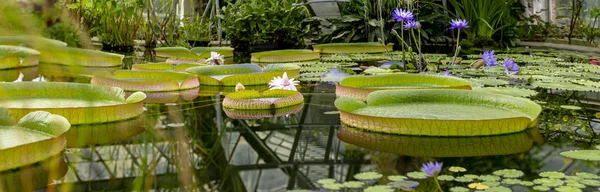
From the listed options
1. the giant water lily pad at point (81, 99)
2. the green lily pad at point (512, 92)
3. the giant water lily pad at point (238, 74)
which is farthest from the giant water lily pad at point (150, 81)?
the green lily pad at point (512, 92)

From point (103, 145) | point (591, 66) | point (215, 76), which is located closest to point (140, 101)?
point (103, 145)

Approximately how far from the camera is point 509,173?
5.42ft

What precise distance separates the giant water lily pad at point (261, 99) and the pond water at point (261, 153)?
0.17 ft

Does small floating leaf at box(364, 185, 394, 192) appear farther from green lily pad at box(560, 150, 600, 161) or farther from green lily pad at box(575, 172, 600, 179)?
green lily pad at box(560, 150, 600, 161)

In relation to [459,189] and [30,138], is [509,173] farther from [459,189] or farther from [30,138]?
[30,138]

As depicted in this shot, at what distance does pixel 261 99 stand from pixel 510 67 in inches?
68.8

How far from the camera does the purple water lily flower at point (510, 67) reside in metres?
3.72

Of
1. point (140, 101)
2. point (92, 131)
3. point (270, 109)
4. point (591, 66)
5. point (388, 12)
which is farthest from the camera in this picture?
point (388, 12)

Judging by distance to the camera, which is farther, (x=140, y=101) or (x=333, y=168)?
(x=140, y=101)

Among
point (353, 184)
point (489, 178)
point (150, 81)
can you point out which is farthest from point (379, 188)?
point (150, 81)

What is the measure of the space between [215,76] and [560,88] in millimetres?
1877

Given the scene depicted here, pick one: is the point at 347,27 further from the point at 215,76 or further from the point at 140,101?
the point at 140,101

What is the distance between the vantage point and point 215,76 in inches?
149

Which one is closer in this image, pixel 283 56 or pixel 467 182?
pixel 467 182
